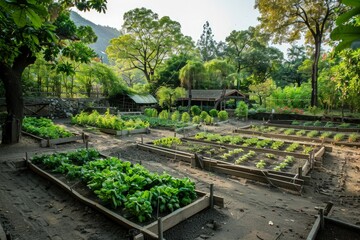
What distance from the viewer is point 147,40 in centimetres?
3350

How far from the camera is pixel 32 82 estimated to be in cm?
2230

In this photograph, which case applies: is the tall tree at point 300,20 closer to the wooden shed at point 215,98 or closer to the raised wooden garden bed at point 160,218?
the wooden shed at point 215,98

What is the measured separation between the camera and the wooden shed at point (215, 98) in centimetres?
2815

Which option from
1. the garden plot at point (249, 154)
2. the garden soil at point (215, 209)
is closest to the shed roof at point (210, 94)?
the garden plot at point (249, 154)

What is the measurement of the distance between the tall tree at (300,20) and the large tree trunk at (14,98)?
2273 cm

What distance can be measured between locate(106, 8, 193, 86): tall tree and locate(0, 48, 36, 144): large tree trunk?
23858mm

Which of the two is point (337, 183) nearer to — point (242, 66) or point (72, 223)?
point (72, 223)

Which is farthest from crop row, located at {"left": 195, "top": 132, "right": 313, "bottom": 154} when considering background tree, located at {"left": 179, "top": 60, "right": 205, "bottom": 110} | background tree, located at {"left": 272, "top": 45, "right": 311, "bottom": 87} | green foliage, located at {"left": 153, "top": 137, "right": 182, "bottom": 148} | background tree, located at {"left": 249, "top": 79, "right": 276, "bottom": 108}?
background tree, located at {"left": 272, "top": 45, "right": 311, "bottom": 87}

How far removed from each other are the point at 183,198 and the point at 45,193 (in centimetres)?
335

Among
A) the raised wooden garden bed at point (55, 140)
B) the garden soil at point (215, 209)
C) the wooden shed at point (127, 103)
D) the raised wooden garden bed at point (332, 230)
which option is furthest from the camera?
the wooden shed at point (127, 103)

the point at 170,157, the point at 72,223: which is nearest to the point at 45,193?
the point at 72,223

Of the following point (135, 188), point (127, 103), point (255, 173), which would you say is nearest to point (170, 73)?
point (127, 103)

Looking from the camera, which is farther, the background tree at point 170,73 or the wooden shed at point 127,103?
the background tree at point 170,73

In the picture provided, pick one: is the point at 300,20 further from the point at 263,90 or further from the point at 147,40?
the point at 147,40
